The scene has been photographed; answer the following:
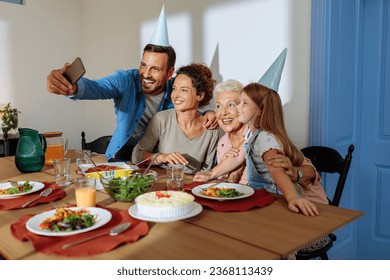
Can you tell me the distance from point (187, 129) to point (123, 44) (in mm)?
1615

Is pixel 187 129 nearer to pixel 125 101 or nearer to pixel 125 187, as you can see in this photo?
pixel 125 101

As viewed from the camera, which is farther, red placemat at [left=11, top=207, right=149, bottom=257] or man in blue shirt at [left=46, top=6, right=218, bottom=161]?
man in blue shirt at [left=46, top=6, right=218, bottom=161]

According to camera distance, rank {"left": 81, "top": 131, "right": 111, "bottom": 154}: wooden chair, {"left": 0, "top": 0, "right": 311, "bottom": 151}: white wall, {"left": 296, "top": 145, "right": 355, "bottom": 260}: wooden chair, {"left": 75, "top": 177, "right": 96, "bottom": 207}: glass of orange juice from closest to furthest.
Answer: {"left": 75, "top": 177, "right": 96, "bottom": 207}: glass of orange juice, {"left": 296, "top": 145, "right": 355, "bottom": 260}: wooden chair, {"left": 0, "top": 0, "right": 311, "bottom": 151}: white wall, {"left": 81, "top": 131, "right": 111, "bottom": 154}: wooden chair

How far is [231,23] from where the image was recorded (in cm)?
251

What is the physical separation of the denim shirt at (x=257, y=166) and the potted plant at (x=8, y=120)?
7.65ft

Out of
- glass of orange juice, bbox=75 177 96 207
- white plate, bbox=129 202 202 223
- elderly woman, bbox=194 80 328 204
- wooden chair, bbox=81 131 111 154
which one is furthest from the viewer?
wooden chair, bbox=81 131 111 154

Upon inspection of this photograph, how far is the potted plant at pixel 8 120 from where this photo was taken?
10.7 ft

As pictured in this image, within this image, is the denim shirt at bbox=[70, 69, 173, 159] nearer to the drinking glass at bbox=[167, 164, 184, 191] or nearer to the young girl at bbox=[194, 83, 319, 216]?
the young girl at bbox=[194, 83, 319, 216]

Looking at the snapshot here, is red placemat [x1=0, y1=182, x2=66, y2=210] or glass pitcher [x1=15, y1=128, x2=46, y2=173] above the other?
glass pitcher [x1=15, y1=128, x2=46, y2=173]

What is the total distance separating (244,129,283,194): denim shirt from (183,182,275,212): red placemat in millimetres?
237

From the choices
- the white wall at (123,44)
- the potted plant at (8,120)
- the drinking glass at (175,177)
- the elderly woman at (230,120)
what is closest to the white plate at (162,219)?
the drinking glass at (175,177)

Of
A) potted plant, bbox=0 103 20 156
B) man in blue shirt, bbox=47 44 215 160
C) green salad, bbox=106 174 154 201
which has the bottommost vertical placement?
green salad, bbox=106 174 154 201

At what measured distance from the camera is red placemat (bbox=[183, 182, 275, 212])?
1284mm

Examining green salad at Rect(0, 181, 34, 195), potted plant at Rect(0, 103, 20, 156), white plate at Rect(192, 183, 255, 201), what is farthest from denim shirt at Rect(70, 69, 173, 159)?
potted plant at Rect(0, 103, 20, 156)
